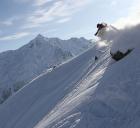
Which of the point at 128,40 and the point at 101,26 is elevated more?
the point at 101,26

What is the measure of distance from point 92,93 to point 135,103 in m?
3.64

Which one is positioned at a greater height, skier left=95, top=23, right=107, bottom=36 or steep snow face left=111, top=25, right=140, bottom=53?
skier left=95, top=23, right=107, bottom=36

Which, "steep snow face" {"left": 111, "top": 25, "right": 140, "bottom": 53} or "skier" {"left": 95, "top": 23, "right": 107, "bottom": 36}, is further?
"skier" {"left": 95, "top": 23, "right": 107, "bottom": 36}

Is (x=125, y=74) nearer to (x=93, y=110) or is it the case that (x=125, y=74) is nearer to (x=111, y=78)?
(x=111, y=78)

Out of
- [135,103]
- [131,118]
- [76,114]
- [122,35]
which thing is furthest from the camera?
[122,35]

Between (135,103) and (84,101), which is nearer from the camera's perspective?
(135,103)

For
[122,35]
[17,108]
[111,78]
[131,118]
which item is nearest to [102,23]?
[122,35]

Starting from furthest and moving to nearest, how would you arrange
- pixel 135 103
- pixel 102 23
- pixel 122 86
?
pixel 102 23
pixel 122 86
pixel 135 103

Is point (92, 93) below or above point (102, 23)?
below

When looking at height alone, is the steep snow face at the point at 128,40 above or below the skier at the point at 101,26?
below

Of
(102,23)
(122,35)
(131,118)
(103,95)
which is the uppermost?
(102,23)

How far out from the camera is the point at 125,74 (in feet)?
68.6

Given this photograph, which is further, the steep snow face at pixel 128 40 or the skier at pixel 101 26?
the skier at pixel 101 26

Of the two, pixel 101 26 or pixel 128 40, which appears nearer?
pixel 128 40
